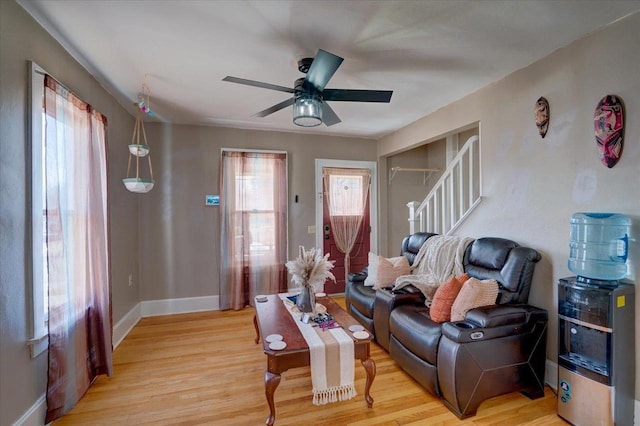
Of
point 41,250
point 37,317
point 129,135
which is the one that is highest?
point 129,135

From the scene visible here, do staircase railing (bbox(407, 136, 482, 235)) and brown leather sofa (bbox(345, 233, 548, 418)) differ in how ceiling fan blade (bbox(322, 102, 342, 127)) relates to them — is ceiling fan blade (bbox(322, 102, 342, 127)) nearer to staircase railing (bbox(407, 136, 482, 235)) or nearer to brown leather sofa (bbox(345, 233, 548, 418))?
staircase railing (bbox(407, 136, 482, 235))

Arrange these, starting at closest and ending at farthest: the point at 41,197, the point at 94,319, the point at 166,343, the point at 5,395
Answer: the point at 5,395, the point at 41,197, the point at 94,319, the point at 166,343

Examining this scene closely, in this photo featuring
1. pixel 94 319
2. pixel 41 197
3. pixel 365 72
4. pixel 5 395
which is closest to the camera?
pixel 5 395

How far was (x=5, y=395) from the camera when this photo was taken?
5.30ft

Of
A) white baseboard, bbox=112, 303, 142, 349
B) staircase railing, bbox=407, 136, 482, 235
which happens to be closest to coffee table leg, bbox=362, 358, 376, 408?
staircase railing, bbox=407, 136, 482, 235

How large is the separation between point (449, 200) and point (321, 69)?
2396mm

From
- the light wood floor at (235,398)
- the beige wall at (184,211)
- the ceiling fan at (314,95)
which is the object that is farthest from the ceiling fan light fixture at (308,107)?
the beige wall at (184,211)

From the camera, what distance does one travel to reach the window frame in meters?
1.81

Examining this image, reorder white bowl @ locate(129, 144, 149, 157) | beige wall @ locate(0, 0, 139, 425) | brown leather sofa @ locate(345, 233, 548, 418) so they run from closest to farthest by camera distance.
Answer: beige wall @ locate(0, 0, 139, 425), brown leather sofa @ locate(345, 233, 548, 418), white bowl @ locate(129, 144, 149, 157)

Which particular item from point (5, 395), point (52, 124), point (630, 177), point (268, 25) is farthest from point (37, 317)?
point (630, 177)

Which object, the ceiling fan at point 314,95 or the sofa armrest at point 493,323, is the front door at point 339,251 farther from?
the sofa armrest at point 493,323

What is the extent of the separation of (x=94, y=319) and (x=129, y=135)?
2233 mm

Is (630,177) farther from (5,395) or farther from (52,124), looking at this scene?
(5,395)

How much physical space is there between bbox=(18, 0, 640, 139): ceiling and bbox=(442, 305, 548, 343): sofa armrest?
1.95 m
